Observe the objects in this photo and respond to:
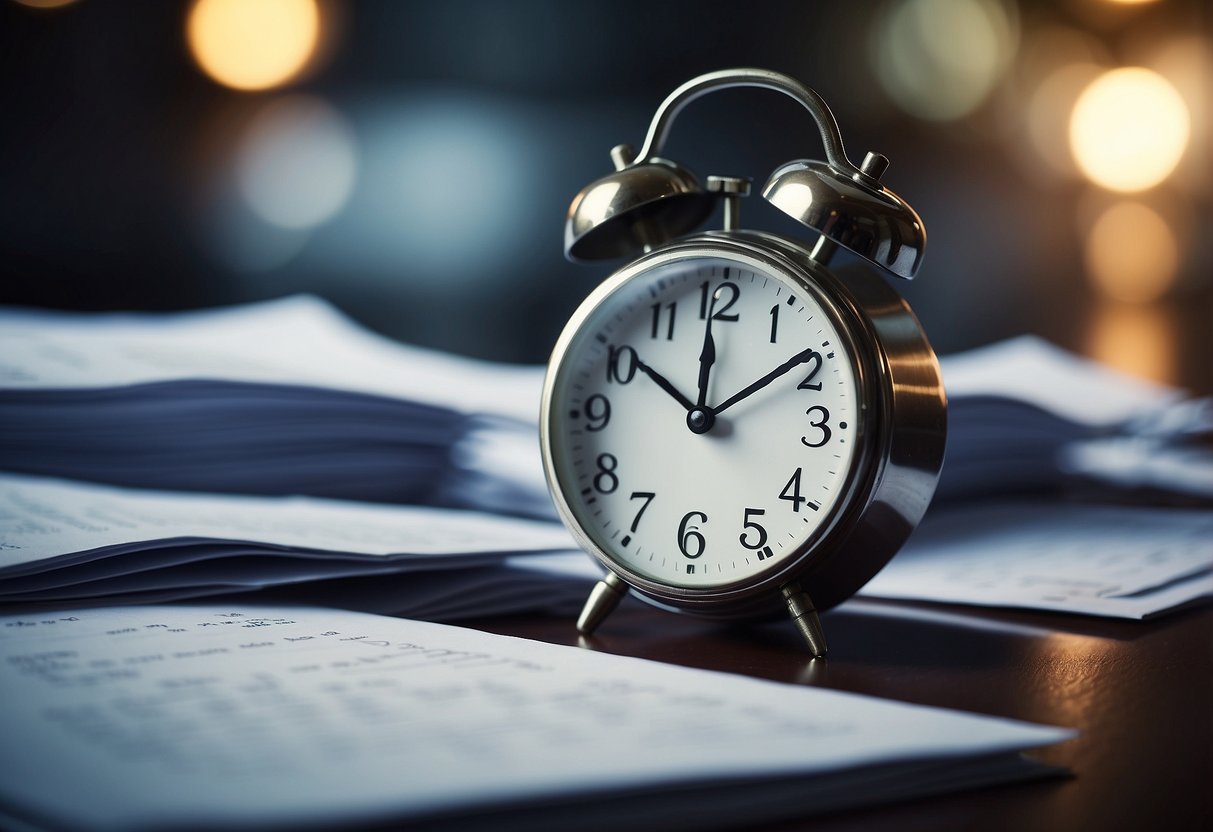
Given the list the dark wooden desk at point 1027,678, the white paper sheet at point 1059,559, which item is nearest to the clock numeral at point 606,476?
the dark wooden desk at point 1027,678

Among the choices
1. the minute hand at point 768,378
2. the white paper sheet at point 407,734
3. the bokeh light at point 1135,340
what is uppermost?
the bokeh light at point 1135,340

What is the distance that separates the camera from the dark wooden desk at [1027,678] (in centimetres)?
54

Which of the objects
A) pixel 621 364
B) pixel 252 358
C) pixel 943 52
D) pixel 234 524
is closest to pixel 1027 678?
pixel 621 364

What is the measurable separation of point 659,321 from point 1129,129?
2.67m

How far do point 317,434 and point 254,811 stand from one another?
0.89 meters

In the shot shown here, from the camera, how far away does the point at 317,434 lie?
1304 mm

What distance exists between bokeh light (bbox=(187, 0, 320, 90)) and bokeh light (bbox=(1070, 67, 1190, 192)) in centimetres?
193

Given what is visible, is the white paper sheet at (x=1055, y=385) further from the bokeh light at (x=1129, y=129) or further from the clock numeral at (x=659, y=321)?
the bokeh light at (x=1129, y=129)

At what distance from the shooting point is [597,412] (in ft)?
3.06

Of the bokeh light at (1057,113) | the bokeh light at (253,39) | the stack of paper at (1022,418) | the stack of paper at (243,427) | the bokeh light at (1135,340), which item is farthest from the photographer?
the bokeh light at (1057,113)

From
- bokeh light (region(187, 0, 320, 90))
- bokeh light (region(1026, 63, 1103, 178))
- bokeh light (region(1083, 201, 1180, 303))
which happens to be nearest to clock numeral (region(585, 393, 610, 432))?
bokeh light (region(187, 0, 320, 90))

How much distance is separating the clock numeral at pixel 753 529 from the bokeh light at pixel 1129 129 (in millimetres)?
2585

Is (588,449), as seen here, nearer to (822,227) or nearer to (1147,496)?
(822,227)

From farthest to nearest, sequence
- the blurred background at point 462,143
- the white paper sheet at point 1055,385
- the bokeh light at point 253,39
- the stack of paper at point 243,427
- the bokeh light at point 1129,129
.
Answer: the bokeh light at point 1129,129
the bokeh light at point 253,39
the blurred background at point 462,143
the white paper sheet at point 1055,385
the stack of paper at point 243,427
